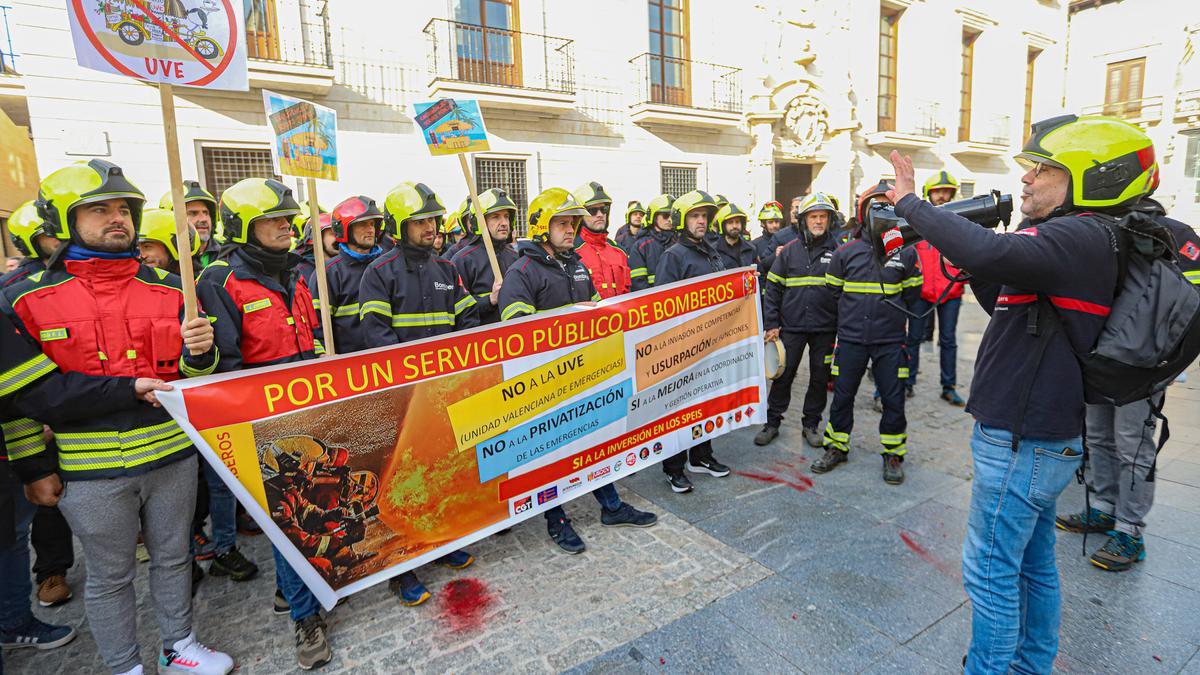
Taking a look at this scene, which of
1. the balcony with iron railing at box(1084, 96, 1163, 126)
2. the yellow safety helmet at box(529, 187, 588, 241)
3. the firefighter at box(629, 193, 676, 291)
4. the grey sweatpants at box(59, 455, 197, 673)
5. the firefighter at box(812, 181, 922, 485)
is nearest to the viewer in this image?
the grey sweatpants at box(59, 455, 197, 673)

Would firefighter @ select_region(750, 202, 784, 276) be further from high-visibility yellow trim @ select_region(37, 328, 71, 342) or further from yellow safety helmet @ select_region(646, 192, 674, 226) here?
high-visibility yellow trim @ select_region(37, 328, 71, 342)

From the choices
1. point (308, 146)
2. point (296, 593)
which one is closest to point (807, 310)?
point (308, 146)

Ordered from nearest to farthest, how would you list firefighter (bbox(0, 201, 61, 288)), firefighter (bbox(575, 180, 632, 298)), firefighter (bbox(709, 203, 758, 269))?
firefighter (bbox(0, 201, 61, 288)), firefighter (bbox(575, 180, 632, 298)), firefighter (bbox(709, 203, 758, 269))

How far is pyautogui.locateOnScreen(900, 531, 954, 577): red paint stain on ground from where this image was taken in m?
3.36

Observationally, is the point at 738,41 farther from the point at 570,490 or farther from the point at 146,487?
the point at 146,487

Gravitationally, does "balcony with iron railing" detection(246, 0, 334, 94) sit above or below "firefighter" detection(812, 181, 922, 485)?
above

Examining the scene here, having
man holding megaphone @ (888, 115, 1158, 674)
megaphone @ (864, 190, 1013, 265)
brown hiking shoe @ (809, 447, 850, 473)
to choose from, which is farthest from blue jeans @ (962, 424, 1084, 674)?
brown hiking shoe @ (809, 447, 850, 473)

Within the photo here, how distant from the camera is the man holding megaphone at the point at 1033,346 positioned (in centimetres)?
203

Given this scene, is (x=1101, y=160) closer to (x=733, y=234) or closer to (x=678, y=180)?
(x=733, y=234)

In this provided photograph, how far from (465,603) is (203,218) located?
363cm

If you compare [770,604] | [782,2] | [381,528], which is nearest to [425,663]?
[381,528]

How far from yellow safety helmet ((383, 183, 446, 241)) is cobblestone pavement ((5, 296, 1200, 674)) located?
6.78ft

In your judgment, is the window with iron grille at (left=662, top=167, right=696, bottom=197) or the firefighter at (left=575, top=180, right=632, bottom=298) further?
the window with iron grille at (left=662, top=167, right=696, bottom=197)

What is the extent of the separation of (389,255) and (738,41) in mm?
15411
